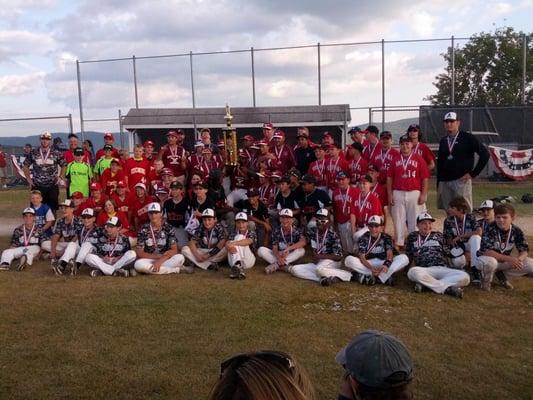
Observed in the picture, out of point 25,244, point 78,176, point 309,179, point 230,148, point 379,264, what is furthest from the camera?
point 78,176

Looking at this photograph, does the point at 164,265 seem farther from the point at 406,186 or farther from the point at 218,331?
the point at 406,186

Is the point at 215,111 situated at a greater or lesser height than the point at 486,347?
greater

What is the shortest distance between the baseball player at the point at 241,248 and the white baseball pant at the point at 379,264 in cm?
157

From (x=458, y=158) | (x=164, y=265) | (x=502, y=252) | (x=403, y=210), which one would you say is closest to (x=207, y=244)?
(x=164, y=265)

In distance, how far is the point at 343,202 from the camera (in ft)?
29.9

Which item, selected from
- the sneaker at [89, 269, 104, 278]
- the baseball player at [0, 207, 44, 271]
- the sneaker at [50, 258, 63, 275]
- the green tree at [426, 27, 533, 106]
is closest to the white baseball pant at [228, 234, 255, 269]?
the sneaker at [89, 269, 104, 278]

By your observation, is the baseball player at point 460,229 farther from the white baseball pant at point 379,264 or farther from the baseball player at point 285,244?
the baseball player at point 285,244

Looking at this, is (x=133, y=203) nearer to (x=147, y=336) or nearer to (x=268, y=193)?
(x=268, y=193)

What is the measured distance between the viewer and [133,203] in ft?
32.8

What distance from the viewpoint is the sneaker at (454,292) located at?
22.2ft

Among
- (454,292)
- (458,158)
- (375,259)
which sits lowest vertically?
(454,292)

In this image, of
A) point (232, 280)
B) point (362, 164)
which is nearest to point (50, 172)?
point (232, 280)

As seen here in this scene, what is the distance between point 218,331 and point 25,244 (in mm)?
5243

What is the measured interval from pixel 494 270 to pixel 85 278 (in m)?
5.77
